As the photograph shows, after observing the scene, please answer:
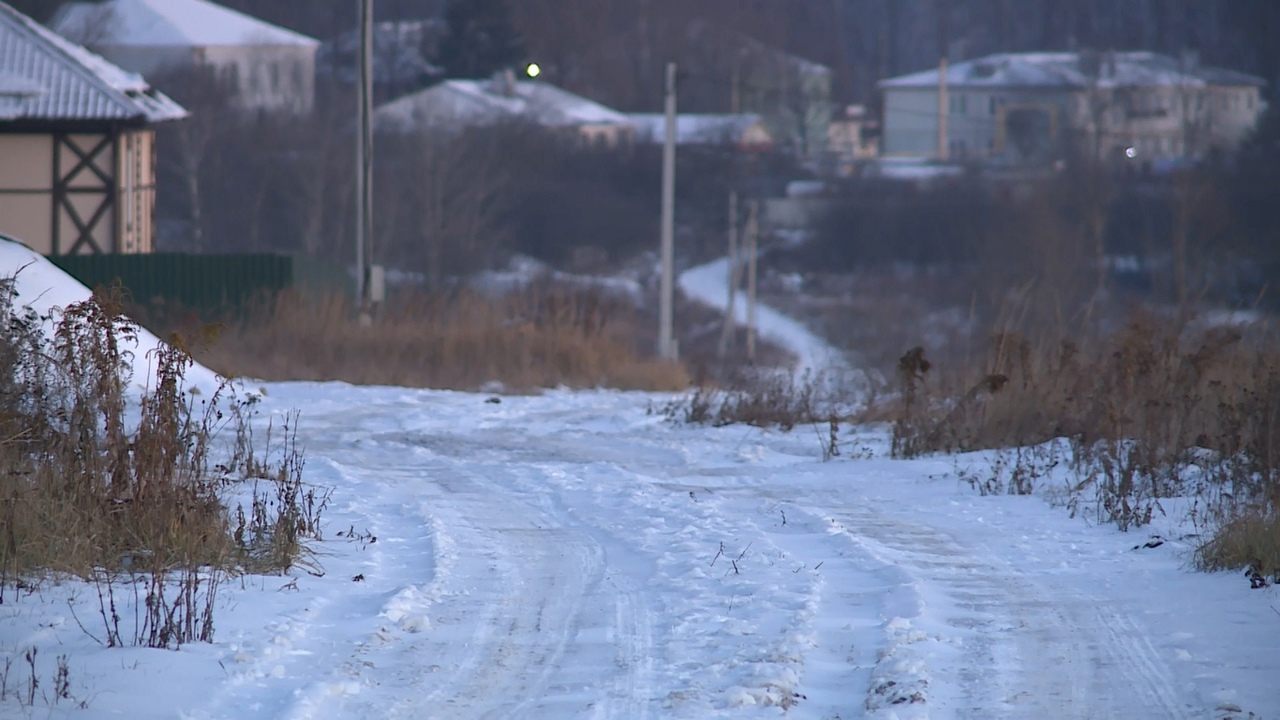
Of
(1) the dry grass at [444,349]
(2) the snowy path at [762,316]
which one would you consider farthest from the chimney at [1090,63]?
(1) the dry grass at [444,349]

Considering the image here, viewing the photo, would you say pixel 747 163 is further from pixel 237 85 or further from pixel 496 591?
pixel 496 591

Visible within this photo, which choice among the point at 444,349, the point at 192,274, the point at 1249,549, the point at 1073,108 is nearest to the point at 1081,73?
the point at 1073,108

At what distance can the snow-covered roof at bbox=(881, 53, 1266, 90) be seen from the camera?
263ft

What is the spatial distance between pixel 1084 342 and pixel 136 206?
23049 millimetres

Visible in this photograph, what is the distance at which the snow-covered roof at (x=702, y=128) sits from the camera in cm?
7412

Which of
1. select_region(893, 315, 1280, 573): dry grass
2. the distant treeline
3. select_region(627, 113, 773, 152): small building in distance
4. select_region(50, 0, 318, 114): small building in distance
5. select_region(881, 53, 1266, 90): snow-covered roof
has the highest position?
the distant treeline

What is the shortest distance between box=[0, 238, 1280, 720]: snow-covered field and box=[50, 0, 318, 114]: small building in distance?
57.4 meters

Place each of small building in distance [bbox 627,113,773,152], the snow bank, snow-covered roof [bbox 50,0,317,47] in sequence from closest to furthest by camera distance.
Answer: the snow bank < snow-covered roof [bbox 50,0,317,47] < small building in distance [bbox 627,113,773,152]

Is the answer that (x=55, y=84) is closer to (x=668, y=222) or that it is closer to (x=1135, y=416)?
(x=668, y=222)

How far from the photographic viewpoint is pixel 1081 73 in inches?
3361

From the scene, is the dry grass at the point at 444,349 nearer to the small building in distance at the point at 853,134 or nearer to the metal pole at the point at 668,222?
the metal pole at the point at 668,222

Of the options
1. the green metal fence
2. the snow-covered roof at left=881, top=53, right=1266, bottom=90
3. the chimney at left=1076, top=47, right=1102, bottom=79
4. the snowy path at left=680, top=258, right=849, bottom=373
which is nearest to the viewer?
the green metal fence

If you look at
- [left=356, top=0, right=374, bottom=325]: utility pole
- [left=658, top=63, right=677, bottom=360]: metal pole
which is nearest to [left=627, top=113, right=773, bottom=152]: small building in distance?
[left=658, top=63, right=677, bottom=360]: metal pole

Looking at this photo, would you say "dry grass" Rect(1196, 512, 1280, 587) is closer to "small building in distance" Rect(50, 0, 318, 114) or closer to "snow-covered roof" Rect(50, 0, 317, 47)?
"small building in distance" Rect(50, 0, 318, 114)
